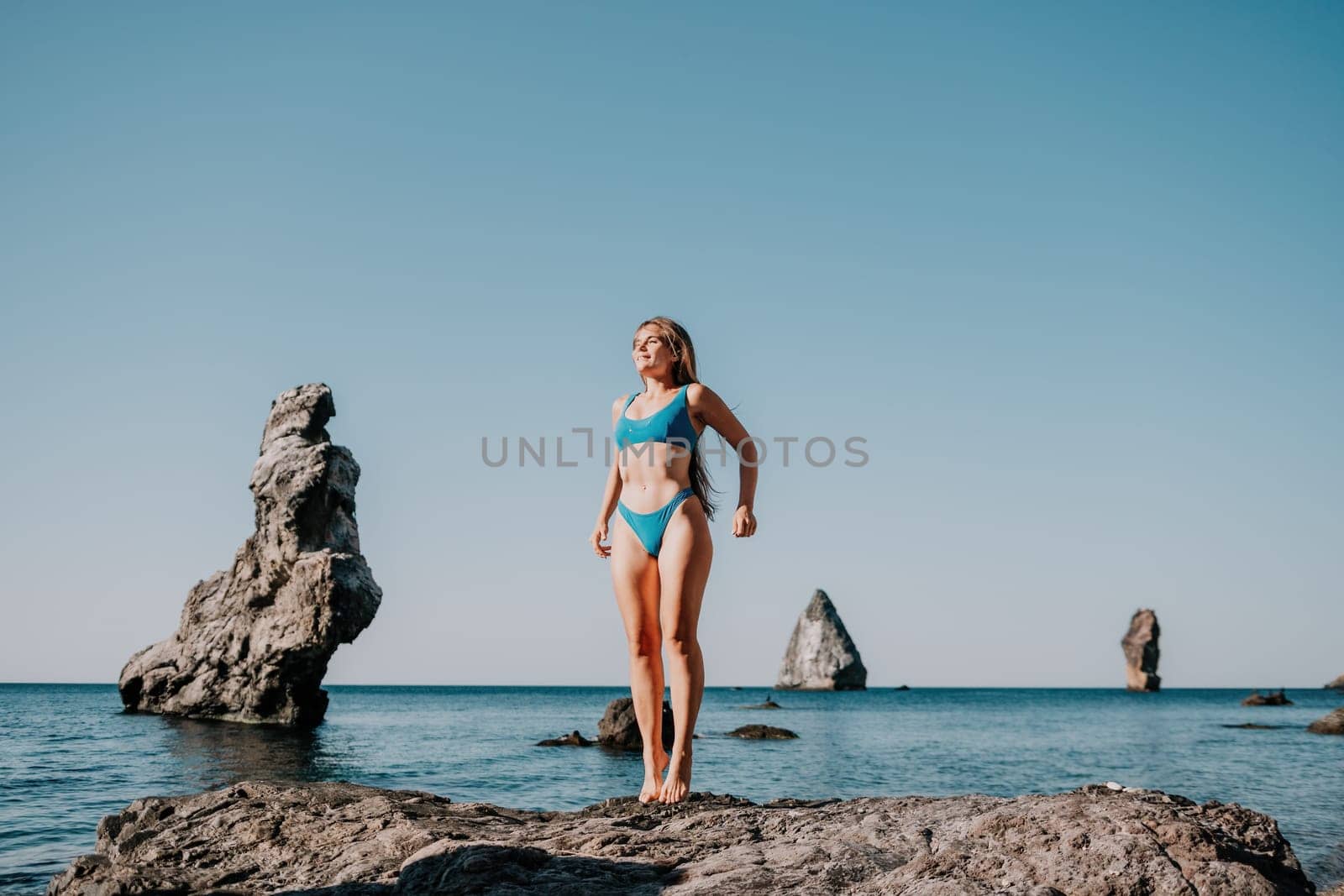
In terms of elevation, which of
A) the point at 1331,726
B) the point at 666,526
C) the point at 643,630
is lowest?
the point at 1331,726

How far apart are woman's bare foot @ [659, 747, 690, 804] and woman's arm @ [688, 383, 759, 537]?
4.41 feet

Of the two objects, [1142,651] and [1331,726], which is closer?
[1331,726]

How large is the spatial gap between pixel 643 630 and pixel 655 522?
2.20ft

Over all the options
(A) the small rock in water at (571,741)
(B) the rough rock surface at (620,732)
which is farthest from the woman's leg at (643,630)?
(A) the small rock in water at (571,741)

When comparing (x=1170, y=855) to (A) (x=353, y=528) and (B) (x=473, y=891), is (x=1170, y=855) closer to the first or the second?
(B) (x=473, y=891)

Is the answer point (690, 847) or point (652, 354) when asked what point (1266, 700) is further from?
point (690, 847)

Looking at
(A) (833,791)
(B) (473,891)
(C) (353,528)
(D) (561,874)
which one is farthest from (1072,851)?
(C) (353,528)

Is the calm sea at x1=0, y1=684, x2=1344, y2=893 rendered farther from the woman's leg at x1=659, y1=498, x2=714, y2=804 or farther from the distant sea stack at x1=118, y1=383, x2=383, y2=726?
the woman's leg at x1=659, y1=498, x2=714, y2=804

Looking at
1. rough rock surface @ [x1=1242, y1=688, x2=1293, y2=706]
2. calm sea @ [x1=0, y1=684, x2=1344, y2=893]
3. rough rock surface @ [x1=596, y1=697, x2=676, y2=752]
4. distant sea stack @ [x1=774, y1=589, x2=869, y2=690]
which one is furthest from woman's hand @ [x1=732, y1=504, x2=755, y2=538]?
distant sea stack @ [x1=774, y1=589, x2=869, y2=690]

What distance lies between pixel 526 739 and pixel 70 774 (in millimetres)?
17295

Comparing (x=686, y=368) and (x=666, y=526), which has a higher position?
(x=686, y=368)

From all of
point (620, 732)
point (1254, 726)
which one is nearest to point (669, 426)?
point (620, 732)

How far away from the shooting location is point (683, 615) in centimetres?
556

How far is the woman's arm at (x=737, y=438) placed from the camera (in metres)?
5.85
